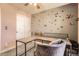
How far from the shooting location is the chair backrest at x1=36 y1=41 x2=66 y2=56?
1453 millimetres

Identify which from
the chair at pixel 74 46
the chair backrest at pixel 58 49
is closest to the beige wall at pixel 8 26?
the chair backrest at pixel 58 49

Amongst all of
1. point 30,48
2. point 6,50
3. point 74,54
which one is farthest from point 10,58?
point 74,54

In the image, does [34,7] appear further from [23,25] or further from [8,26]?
[8,26]

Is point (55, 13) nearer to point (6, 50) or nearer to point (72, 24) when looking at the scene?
point (72, 24)

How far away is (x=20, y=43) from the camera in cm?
154

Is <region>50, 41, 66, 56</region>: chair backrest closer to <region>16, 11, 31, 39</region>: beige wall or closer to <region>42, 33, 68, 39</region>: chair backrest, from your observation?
<region>42, 33, 68, 39</region>: chair backrest

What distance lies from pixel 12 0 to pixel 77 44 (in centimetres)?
117

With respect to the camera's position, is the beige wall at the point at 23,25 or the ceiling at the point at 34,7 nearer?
the ceiling at the point at 34,7

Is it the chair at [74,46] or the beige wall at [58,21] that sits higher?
the beige wall at [58,21]

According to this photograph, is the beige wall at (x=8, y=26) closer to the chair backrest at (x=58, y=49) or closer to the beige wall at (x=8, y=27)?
the beige wall at (x=8, y=27)

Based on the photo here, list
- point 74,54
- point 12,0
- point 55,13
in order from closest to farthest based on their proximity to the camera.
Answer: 1. point 12,0
2. point 74,54
3. point 55,13

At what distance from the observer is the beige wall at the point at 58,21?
1496mm

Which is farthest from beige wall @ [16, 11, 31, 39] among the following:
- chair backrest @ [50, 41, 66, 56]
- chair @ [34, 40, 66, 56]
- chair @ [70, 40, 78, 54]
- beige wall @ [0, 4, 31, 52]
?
chair @ [70, 40, 78, 54]

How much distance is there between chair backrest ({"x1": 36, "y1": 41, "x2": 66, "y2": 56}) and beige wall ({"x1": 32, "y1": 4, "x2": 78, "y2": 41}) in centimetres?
22
